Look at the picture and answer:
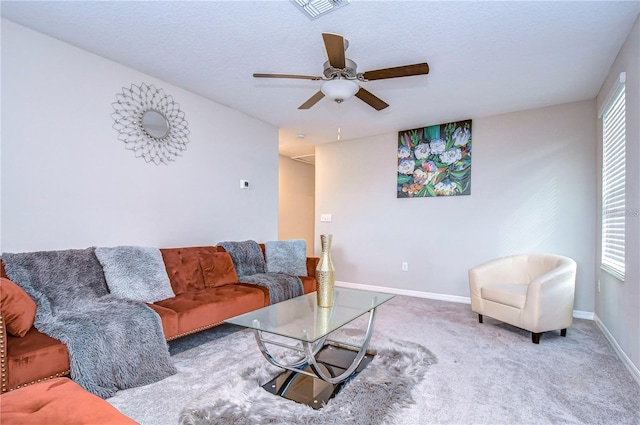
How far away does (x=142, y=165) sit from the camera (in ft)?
10.5

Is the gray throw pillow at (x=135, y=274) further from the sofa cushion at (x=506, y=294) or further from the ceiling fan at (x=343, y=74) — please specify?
the sofa cushion at (x=506, y=294)

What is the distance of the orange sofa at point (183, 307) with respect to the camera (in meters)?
1.70

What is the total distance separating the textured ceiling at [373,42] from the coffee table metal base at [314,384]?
239 cm

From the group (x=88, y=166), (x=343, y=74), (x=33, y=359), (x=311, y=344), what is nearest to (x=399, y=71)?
(x=343, y=74)

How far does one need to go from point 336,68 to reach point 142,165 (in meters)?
2.09

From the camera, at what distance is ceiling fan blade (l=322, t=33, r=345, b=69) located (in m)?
1.90

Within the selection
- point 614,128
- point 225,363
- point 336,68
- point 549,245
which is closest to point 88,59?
point 336,68

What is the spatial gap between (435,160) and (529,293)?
Result: 7.51 ft

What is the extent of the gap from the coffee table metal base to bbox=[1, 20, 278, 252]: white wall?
6.46ft

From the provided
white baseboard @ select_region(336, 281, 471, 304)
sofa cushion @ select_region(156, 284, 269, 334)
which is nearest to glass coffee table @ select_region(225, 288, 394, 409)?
sofa cushion @ select_region(156, 284, 269, 334)

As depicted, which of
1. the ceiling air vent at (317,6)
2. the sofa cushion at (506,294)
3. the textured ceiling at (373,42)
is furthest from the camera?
the sofa cushion at (506,294)

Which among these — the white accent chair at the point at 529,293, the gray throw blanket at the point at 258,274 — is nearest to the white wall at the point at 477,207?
the white accent chair at the point at 529,293

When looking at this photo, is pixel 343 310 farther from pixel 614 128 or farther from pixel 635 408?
pixel 614 128

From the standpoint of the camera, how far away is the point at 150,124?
3.23 metres
